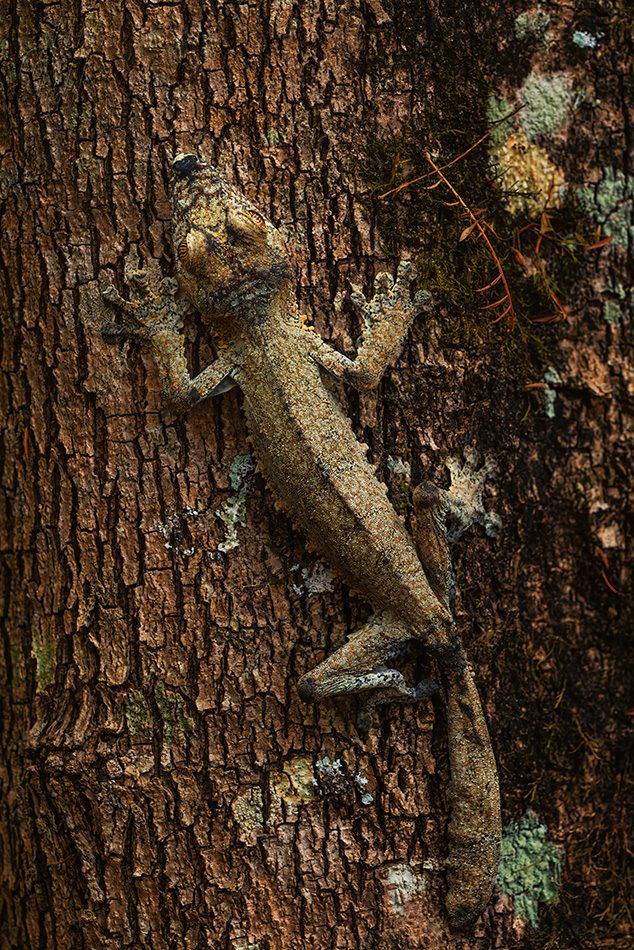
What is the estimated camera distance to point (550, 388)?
4691 mm

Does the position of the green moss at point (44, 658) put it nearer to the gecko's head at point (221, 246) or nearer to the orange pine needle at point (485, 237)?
the gecko's head at point (221, 246)

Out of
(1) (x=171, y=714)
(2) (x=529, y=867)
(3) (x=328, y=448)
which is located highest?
(3) (x=328, y=448)

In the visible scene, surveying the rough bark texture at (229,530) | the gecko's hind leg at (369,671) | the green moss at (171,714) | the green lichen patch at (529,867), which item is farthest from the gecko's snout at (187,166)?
the green lichen patch at (529,867)

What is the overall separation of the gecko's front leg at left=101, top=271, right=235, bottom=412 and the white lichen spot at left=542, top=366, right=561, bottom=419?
190 cm

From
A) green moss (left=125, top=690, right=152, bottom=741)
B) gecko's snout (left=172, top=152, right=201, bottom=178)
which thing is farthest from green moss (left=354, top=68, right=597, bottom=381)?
green moss (left=125, top=690, right=152, bottom=741)

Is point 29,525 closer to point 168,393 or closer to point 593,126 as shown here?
point 168,393

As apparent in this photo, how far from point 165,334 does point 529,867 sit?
3659 mm

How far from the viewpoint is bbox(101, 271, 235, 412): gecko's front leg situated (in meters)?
4.18

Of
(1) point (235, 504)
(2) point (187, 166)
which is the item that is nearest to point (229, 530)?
(1) point (235, 504)

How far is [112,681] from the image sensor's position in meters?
4.22

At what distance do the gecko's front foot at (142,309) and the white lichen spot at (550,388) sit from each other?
2.22m

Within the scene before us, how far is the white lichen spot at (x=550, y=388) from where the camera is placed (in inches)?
184

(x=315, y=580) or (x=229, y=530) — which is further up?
(x=229, y=530)

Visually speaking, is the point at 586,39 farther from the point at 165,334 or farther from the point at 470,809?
the point at 470,809
